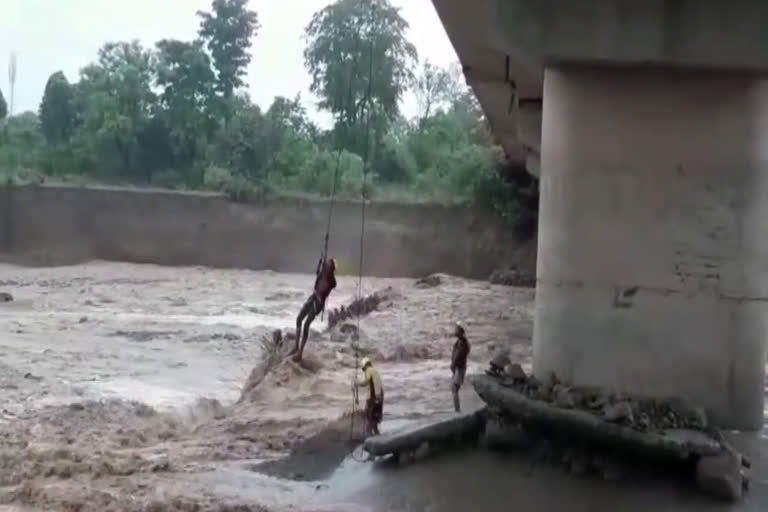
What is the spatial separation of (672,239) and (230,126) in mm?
59460

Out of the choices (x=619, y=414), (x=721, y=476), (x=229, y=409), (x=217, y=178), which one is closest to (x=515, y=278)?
(x=217, y=178)

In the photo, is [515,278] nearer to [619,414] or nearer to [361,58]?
[361,58]

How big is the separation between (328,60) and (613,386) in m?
55.4

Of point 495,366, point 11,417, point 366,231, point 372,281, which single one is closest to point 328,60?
point 366,231

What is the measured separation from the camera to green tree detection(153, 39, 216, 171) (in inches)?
2719

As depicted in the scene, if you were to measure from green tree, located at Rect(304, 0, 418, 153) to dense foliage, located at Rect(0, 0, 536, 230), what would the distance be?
10 cm

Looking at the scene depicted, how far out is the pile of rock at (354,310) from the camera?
30812 mm

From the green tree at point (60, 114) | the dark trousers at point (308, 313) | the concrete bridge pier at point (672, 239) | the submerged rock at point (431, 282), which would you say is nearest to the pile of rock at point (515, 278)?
Result: the submerged rock at point (431, 282)

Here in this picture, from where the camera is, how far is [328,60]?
65312mm

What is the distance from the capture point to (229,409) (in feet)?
62.0

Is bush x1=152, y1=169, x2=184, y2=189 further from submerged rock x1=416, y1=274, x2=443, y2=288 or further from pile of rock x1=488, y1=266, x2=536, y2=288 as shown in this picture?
pile of rock x1=488, y1=266, x2=536, y2=288

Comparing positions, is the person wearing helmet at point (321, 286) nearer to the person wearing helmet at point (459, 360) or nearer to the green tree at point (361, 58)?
the person wearing helmet at point (459, 360)

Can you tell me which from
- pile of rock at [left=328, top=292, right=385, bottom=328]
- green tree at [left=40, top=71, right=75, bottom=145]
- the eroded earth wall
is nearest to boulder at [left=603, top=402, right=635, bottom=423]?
pile of rock at [left=328, top=292, right=385, bottom=328]

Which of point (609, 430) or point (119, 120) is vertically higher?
point (119, 120)
